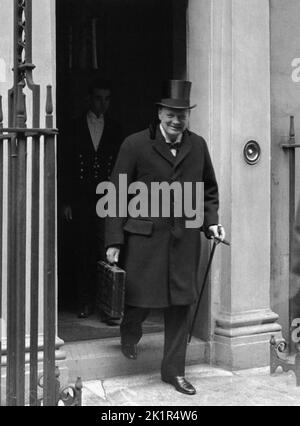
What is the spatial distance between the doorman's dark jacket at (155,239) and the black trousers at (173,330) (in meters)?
0.13

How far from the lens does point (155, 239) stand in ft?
17.0

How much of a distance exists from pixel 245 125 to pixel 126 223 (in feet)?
4.90

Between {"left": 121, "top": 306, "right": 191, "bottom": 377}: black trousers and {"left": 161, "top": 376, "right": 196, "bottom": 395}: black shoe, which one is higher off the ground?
{"left": 121, "top": 306, "right": 191, "bottom": 377}: black trousers

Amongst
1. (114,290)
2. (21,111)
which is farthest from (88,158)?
(21,111)

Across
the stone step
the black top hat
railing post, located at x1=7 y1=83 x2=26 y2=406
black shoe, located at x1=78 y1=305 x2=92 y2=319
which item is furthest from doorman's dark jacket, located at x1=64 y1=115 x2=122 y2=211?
railing post, located at x1=7 y1=83 x2=26 y2=406

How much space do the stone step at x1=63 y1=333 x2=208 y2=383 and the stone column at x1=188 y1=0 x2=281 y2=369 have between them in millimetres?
499

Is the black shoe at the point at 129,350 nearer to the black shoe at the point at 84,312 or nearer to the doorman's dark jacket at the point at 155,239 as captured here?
the doorman's dark jacket at the point at 155,239

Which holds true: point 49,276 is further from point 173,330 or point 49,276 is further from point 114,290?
point 173,330

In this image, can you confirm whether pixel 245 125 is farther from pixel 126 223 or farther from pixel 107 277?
pixel 107 277

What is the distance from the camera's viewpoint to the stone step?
538 centimetres

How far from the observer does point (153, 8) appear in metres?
7.89

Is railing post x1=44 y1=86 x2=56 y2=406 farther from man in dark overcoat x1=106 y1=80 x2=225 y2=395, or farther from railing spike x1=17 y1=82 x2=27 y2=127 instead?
man in dark overcoat x1=106 y1=80 x2=225 y2=395
